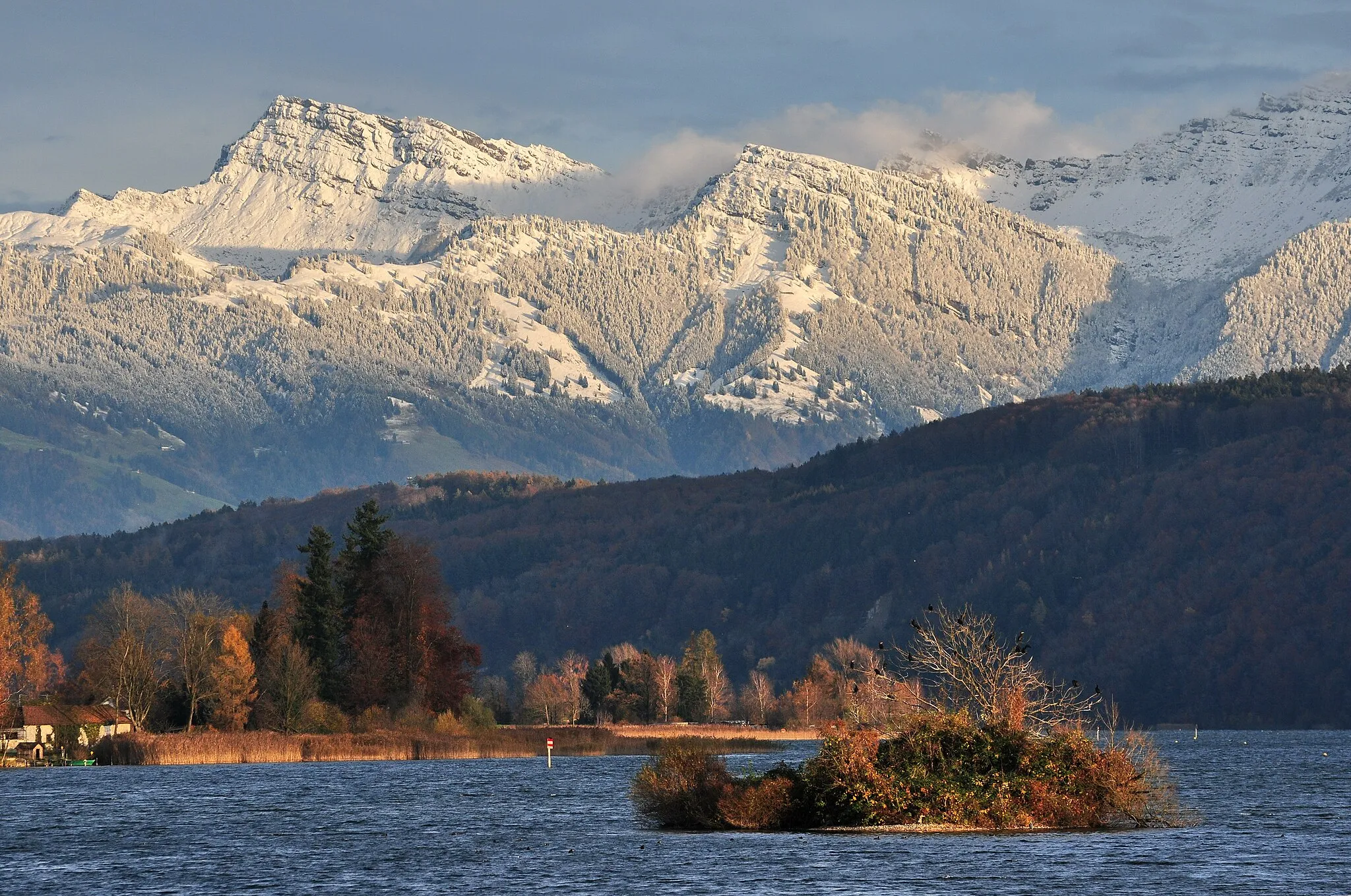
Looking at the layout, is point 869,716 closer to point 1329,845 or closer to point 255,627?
point 1329,845

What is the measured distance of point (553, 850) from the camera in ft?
304

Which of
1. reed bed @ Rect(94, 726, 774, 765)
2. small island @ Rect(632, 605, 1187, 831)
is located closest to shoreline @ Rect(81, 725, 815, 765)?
reed bed @ Rect(94, 726, 774, 765)

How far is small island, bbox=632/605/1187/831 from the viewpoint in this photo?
80.8 m

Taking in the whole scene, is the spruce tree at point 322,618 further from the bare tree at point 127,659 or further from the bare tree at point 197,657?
the bare tree at point 127,659

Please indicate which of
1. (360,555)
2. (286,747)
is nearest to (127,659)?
(286,747)

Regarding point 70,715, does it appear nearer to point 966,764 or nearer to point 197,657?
point 197,657

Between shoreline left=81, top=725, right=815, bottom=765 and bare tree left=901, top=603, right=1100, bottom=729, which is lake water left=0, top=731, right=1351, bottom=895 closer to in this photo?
bare tree left=901, top=603, right=1100, bottom=729

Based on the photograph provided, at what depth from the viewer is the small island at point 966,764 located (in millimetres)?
80812

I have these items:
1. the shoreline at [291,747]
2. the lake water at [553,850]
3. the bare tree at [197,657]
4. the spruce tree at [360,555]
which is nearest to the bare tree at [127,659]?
the bare tree at [197,657]

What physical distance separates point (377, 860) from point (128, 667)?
253 feet

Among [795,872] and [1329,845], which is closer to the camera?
[795,872]

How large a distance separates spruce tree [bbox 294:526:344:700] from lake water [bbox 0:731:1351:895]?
3954cm

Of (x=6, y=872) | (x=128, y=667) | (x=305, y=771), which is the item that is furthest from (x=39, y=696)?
(x=6, y=872)

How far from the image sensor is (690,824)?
9550 centimetres
